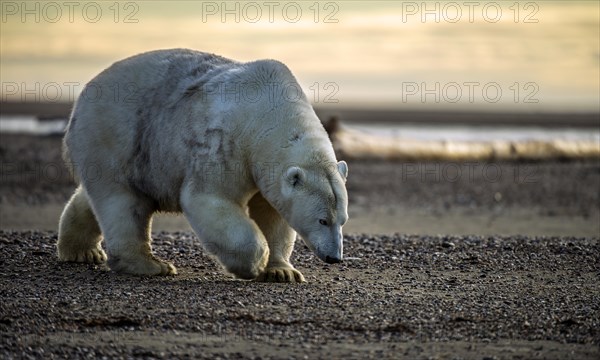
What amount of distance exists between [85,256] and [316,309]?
11.8 ft

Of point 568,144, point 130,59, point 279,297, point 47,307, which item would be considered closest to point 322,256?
point 279,297

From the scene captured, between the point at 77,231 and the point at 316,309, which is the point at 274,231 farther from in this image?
the point at 77,231

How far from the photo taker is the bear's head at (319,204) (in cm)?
871

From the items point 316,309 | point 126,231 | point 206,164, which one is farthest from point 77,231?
point 316,309

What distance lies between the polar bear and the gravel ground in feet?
1.27

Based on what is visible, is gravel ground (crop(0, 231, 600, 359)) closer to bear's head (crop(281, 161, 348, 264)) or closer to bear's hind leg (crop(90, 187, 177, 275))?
bear's hind leg (crop(90, 187, 177, 275))

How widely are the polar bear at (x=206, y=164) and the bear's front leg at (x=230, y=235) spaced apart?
11 mm

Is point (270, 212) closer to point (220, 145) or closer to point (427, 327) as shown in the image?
point (220, 145)

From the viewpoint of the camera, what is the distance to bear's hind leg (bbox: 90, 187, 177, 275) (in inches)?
385

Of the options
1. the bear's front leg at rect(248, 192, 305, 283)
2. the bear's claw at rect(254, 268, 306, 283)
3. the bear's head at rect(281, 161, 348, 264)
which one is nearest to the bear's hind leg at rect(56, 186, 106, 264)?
the bear's front leg at rect(248, 192, 305, 283)

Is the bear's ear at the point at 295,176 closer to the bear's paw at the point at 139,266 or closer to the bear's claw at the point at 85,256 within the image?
the bear's paw at the point at 139,266

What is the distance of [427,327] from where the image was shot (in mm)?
7750

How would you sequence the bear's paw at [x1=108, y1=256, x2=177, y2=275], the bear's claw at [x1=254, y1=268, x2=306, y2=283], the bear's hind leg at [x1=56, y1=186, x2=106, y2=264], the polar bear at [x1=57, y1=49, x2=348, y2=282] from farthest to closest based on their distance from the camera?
the bear's hind leg at [x1=56, y1=186, x2=106, y2=264], the bear's paw at [x1=108, y1=256, x2=177, y2=275], the bear's claw at [x1=254, y1=268, x2=306, y2=283], the polar bear at [x1=57, y1=49, x2=348, y2=282]

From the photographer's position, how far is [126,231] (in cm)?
977
